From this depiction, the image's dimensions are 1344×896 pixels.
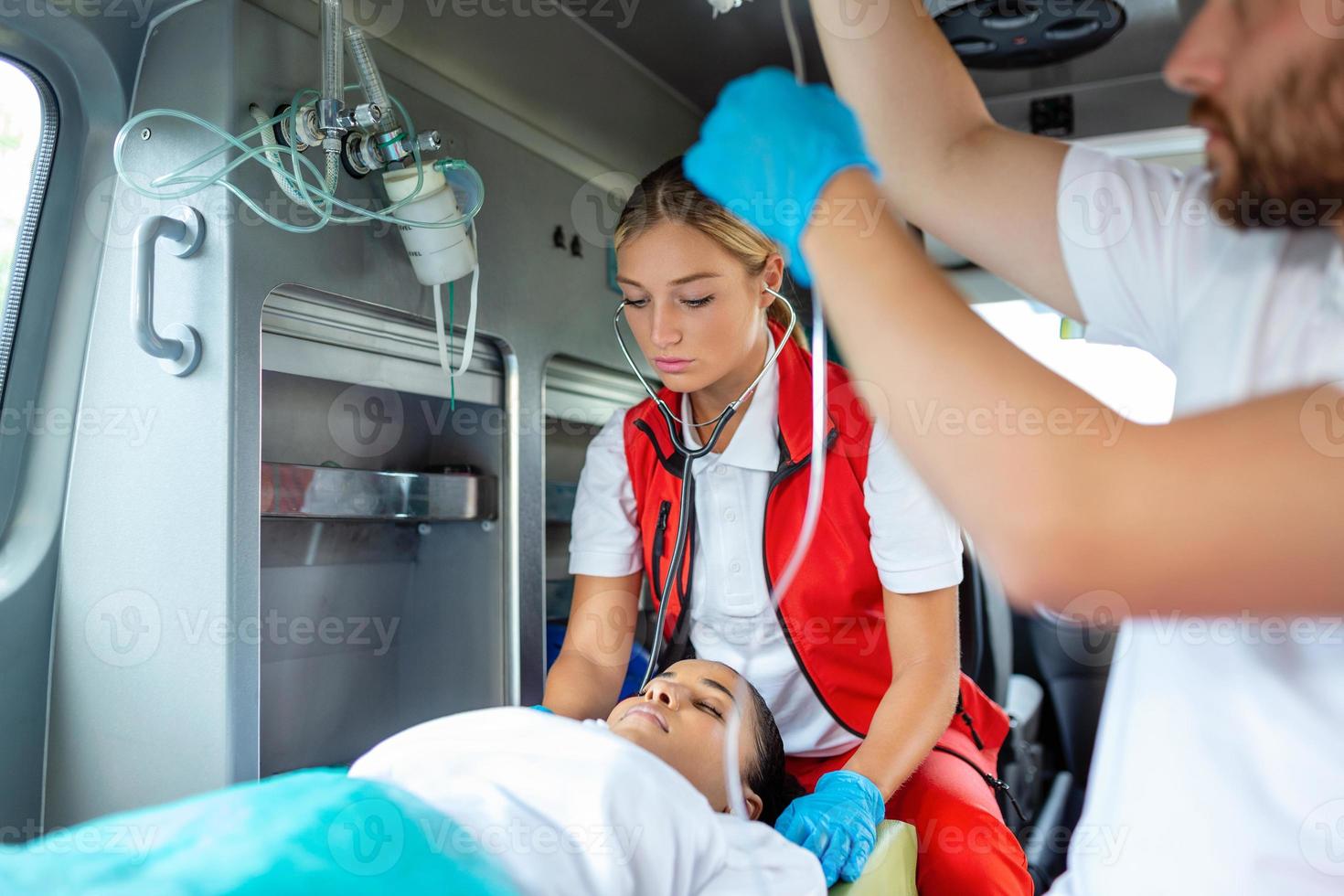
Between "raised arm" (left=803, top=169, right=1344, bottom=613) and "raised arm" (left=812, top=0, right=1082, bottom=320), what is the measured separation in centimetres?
37

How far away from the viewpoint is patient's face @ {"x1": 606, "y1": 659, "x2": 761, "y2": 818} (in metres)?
1.58

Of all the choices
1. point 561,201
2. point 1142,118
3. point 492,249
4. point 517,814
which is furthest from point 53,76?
point 1142,118

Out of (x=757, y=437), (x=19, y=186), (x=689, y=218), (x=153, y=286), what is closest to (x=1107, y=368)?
(x=757, y=437)

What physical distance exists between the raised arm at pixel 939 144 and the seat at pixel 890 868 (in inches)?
31.7

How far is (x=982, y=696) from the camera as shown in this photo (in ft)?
6.73

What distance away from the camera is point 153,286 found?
5.79 feet

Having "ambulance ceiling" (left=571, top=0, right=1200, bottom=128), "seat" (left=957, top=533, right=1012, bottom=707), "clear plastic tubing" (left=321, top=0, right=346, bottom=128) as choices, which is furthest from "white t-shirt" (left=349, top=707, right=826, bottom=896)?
"ambulance ceiling" (left=571, top=0, right=1200, bottom=128)

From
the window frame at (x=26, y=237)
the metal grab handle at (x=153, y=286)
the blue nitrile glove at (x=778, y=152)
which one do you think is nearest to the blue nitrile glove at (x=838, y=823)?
the blue nitrile glove at (x=778, y=152)

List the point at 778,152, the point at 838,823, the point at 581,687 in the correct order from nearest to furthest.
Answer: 1. the point at 778,152
2. the point at 838,823
3. the point at 581,687

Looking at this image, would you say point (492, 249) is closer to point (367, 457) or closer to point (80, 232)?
point (367, 457)

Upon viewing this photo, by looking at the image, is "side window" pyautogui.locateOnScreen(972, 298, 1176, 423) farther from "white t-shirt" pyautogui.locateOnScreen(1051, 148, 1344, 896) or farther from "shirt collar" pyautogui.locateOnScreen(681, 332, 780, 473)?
"white t-shirt" pyautogui.locateOnScreen(1051, 148, 1344, 896)

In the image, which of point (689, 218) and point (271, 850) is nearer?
point (271, 850)

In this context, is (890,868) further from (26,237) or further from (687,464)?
(26,237)

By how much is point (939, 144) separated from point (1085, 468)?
1.78ft
